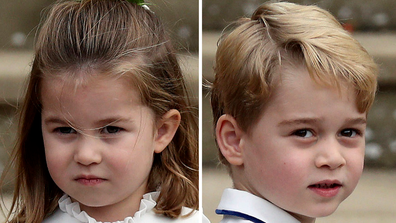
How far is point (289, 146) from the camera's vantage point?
90 centimetres

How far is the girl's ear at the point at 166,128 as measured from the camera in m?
1.02

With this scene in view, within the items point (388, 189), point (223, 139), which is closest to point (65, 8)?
point (223, 139)

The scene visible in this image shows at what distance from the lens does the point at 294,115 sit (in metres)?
0.89

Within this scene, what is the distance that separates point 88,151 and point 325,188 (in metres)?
0.36

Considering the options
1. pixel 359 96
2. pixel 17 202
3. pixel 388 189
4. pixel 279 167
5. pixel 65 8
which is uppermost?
pixel 65 8

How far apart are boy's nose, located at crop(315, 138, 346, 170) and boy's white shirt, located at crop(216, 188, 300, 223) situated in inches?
4.3

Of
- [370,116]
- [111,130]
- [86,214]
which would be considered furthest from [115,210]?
[370,116]

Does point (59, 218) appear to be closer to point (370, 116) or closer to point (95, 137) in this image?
point (95, 137)

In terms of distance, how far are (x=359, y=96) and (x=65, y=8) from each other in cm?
48

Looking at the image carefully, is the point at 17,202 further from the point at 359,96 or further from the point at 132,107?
the point at 359,96

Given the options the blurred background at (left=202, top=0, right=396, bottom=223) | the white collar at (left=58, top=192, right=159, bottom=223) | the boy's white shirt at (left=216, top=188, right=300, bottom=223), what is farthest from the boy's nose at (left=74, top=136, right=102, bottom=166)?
the blurred background at (left=202, top=0, right=396, bottom=223)

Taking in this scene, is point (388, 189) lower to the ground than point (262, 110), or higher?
lower

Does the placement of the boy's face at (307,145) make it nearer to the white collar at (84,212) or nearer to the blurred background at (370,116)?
the white collar at (84,212)

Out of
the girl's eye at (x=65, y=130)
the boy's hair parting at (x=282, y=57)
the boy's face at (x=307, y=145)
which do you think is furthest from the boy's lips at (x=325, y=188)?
the girl's eye at (x=65, y=130)
